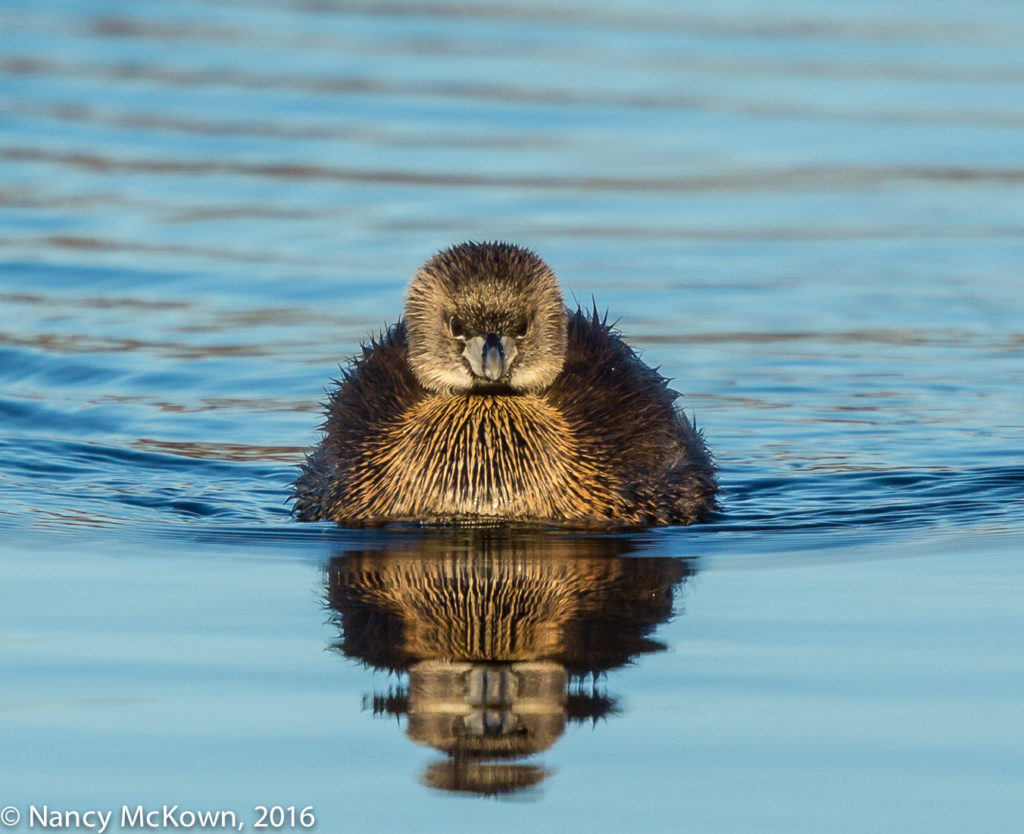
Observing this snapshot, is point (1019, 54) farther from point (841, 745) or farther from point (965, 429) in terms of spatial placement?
point (841, 745)

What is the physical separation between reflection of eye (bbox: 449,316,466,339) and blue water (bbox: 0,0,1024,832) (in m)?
0.93

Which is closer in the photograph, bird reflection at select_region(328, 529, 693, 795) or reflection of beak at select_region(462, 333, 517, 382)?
bird reflection at select_region(328, 529, 693, 795)

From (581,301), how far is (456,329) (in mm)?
5452

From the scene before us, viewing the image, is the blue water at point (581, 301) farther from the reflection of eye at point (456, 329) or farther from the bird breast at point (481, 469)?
the reflection of eye at point (456, 329)

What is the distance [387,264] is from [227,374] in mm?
2620

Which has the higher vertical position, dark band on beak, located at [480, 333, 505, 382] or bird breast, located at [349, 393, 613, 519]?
dark band on beak, located at [480, 333, 505, 382]

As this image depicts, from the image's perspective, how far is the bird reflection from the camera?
659cm

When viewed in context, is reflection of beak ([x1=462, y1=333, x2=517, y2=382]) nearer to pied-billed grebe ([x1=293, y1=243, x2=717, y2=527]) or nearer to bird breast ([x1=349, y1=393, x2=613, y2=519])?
pied-billed grebe ([x1=293, y1=243, x2=717, y2=527])

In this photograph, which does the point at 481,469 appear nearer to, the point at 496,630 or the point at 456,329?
the point at 456,329

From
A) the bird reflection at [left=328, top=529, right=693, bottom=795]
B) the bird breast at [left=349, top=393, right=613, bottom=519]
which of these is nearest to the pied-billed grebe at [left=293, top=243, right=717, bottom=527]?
the bird breast at [left=349, top=393, right=613, bottom=519]

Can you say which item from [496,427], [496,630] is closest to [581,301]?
[496,427]

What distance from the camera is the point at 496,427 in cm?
971

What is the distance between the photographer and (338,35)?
24469 millimetres

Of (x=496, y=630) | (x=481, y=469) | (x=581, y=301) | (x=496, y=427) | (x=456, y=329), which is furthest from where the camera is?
(x=581, y=301)
